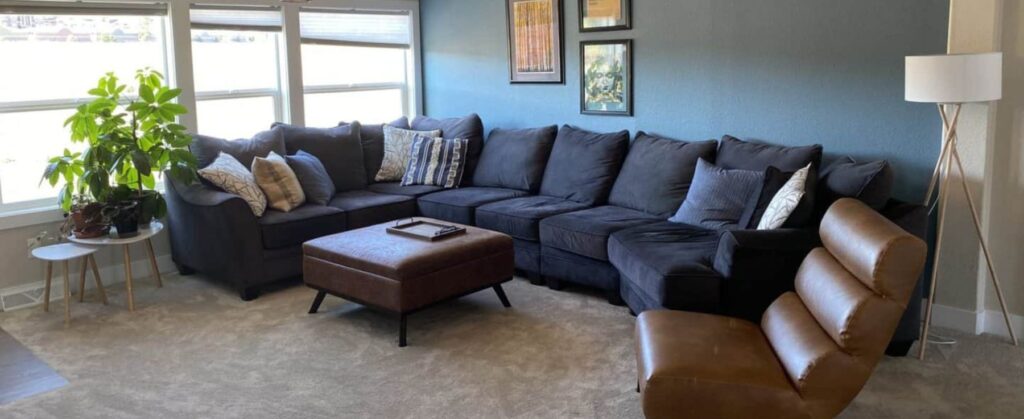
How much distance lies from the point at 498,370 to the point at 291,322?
1309 millimetres

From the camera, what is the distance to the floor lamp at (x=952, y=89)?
353 centimetres

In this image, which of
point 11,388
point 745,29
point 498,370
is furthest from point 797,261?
point 11,388

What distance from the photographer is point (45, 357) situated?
396cm

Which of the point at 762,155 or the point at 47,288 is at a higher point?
the point at 762,155

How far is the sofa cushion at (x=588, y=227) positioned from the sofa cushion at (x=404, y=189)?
123 cm

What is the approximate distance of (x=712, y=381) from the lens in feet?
8.86

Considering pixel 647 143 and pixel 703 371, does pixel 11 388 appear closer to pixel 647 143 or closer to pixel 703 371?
pixel 703 371

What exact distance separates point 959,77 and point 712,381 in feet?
6.02

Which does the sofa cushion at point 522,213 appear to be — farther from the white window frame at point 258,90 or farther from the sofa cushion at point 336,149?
the white window frame at point 258,90

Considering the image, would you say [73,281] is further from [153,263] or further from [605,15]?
[605,15]

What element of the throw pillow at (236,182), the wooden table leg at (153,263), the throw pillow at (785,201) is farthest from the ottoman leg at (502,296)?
the wooden table leg at (153,263)

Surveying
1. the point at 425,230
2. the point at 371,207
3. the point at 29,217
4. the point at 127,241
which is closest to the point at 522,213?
the point at 425,230

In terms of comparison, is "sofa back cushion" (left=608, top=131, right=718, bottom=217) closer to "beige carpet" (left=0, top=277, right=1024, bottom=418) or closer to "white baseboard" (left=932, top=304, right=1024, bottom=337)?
"beige carpet" (left=0, top=277, right=1024, bottom=418)

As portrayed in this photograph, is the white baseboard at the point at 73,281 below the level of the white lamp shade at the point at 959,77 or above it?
below
